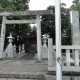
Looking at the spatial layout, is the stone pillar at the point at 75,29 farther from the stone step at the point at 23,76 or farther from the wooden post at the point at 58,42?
the wooden post at the point at 58,42

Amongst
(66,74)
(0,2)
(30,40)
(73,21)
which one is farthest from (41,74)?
(30,40)

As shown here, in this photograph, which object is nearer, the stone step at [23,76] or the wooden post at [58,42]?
the wooden post at [58,42]

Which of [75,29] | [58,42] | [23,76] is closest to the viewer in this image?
[58,42]

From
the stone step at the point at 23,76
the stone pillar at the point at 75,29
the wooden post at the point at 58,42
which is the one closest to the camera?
the wooden post at the point at 58,42

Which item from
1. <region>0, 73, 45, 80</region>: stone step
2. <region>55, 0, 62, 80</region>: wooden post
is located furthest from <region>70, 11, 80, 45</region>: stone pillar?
<region>55, 0, 62, 80</region>: wooden post

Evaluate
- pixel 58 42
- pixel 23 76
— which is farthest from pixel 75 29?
pixel 58 42

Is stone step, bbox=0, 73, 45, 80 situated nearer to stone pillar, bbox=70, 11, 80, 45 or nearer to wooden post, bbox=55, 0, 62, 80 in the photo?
wooden post, bbox=55, 0, 62, 80

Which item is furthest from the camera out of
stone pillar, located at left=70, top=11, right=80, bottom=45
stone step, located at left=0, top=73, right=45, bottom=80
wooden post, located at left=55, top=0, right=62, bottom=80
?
stone pillar, located at left=70, top=11, right=80, bottom=45

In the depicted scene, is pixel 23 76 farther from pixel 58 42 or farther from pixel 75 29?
pixel 75 29

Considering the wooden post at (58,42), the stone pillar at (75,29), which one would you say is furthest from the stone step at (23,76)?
the stone pillar at (75,29)

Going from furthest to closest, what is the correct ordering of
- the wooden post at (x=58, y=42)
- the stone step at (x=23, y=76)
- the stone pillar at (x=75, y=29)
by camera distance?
the stone pillar at (x=75, y=29) < the stone step at (x=23, y=76) < the wooden post at (x=58, y=42)

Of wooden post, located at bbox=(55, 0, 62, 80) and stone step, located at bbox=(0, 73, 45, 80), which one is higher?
wooden post, located at bbox=(55, 0, 62, 80)

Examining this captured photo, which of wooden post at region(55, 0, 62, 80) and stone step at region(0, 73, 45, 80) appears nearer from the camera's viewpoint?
wooden post at region(55, 0, 62, 80)

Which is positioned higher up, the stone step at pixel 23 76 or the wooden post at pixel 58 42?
the wooden post at pixel 58 42
